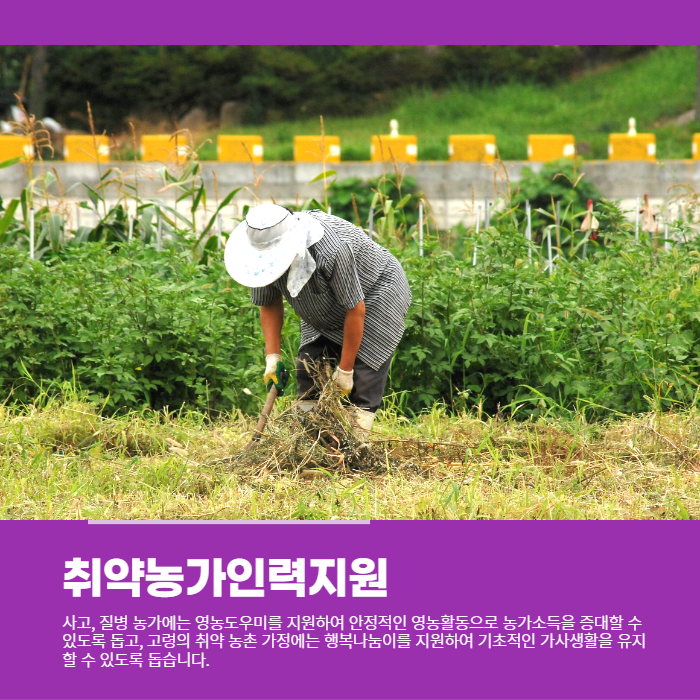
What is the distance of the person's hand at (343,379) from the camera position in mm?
3891

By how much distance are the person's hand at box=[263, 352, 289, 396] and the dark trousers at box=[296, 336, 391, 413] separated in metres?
0.10

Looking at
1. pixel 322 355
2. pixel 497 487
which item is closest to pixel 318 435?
pixel 322 355

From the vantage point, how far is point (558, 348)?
480 cm

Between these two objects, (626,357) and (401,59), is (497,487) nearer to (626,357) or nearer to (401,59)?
(626,357)

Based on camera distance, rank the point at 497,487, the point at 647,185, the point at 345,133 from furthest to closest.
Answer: the point at 345,133 → the point at 647,185 → the point at 497,487

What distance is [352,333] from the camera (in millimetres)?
3791

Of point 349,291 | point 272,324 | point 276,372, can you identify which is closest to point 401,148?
point 272,324

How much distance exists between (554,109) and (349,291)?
14221 millimetres

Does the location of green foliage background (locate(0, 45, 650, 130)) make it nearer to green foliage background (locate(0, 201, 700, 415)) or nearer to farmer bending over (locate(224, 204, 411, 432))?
green foliage background (locate(0, 201, 700, 415))

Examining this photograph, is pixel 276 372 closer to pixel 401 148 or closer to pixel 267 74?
pixel 401 148

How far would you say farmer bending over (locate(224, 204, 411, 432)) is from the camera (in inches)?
142

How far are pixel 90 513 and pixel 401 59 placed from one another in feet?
54.6

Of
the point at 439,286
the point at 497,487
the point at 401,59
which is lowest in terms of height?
the point at 497,487

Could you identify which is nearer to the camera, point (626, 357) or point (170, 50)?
point (626, 357)
